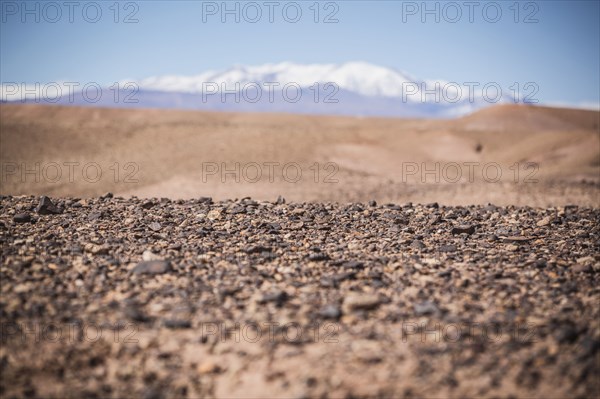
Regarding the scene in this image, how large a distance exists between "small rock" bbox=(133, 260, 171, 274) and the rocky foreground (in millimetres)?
19

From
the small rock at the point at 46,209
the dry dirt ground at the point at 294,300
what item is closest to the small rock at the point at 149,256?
the dry dirt ground at the point at 294,300

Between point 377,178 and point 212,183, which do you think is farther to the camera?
point 377,178

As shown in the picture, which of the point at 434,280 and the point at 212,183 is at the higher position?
the point at 212,183

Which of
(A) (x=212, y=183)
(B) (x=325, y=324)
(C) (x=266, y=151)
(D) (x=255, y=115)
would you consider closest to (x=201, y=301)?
(B) (x=325, y=324)

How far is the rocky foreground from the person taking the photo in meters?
3.02

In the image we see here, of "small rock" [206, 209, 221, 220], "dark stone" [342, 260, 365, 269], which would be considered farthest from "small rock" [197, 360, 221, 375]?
"small rock" [206, 209, 221, 220]

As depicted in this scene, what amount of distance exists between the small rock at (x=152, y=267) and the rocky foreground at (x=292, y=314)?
0.02 metres

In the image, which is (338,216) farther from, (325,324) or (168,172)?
(168,172)

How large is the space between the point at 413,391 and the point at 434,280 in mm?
1634

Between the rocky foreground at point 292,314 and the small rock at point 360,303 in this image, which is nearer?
the rocky foreground at point 292,314

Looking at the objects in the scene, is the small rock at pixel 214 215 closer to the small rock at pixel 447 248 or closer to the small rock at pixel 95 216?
the small rock at pixel 95 216

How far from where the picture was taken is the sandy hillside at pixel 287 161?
17672 millimetres

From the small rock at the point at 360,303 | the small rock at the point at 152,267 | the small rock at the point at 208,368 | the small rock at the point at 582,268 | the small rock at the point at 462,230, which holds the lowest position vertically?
the small rock at the point at 208,368

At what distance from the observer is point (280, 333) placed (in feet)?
11.3
